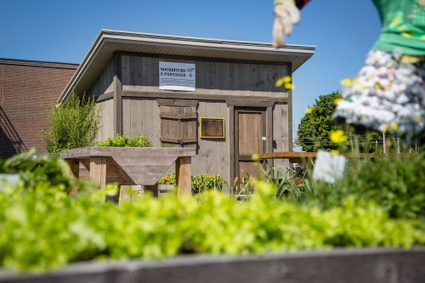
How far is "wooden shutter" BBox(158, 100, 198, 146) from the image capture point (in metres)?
12.2

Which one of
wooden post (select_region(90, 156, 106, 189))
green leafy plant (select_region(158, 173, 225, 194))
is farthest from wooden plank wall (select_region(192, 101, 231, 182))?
wooden post (select_region(90, 156, 106, 189))

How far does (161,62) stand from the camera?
12.3 metres

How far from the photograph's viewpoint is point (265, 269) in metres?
1.88

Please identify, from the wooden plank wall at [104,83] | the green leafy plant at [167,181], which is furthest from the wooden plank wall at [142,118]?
the green leafy plant at [167,181]

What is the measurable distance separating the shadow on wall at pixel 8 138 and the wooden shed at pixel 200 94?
353 inches

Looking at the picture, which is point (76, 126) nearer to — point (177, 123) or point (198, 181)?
point (177, 123)

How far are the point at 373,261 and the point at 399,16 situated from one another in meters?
1.36

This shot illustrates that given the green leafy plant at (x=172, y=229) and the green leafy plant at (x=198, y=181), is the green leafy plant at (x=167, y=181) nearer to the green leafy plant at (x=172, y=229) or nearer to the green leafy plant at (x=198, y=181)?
the green leafy plant at (x=198, y=181)

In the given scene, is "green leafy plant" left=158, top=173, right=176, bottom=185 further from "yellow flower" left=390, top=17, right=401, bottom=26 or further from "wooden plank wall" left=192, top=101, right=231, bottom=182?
"yellow flower" left=390, top=17, right=401, bottom=26

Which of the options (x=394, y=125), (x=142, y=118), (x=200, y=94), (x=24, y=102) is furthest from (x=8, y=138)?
(x=394, y=125)

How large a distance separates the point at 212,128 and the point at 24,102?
11608mm

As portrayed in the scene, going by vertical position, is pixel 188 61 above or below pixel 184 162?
above

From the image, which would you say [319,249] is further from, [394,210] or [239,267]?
[394,210]

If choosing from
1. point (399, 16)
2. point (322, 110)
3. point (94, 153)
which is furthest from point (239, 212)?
point (322, 110)
